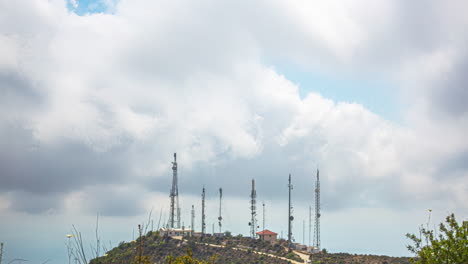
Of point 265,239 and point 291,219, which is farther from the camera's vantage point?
point 265,239

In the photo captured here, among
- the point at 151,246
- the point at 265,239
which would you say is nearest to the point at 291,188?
the point at 265,239

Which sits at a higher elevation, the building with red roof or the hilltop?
the building with red roof

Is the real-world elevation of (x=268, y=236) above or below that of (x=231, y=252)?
above

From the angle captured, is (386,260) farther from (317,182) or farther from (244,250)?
(244,250)

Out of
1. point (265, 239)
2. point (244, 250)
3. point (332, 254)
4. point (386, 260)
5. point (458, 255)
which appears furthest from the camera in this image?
point (265, 239)

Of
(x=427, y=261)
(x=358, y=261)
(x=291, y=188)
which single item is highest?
(x=291, y=188)

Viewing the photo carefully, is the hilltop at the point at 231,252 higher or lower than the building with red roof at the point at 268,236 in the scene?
lower

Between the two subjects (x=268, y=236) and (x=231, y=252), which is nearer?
(x=231, y=252)

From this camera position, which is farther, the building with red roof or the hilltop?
the building with red roof

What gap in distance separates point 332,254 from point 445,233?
8396 centimetres

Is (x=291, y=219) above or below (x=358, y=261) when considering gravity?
above

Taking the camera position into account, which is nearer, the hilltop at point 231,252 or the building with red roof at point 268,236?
the hilltop at point 231,252

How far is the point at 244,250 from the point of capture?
120 meters

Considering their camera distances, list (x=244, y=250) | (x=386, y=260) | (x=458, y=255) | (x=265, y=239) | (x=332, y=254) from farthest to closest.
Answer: (x=265, y=239)
(x=244, y=250)
(x=332, y=254)
(x=386, y=260)
(x=458, y=255)
